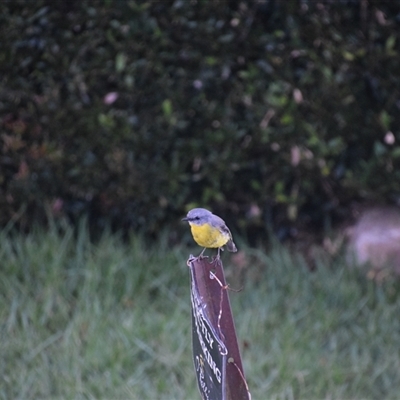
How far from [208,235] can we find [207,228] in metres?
0.03

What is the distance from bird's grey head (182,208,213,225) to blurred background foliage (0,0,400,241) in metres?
1.85

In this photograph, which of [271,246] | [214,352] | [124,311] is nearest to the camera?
[214,352]

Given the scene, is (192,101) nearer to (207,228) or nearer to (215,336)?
(207,228)

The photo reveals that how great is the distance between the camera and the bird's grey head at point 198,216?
7.25 ft

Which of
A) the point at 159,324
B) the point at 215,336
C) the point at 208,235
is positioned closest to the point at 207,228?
the point at 208,235

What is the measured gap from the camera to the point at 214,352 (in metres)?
1.68

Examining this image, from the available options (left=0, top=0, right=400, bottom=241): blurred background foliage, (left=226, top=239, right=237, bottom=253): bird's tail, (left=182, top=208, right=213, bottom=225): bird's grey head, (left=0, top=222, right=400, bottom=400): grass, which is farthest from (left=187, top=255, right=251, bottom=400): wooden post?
(left=0, top=0, right=400, bottom=241): blurred background foliage

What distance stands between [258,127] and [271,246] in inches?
31.1

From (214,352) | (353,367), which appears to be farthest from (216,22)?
(214,352)

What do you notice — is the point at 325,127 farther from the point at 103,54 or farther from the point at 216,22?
the point at 103,54

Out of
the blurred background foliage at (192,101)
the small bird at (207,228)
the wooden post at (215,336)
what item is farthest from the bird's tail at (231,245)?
the blurred background foliage at (192,101)

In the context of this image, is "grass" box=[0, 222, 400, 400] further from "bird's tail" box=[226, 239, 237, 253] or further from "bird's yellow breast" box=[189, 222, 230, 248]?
"bird's yellow breast" box=[189, 222, 230, 248]

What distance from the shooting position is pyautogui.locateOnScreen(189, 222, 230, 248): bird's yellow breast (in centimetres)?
228

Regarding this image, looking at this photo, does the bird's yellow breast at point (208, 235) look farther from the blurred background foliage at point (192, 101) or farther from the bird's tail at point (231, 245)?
the blurred background foliage at point (192, 101)
